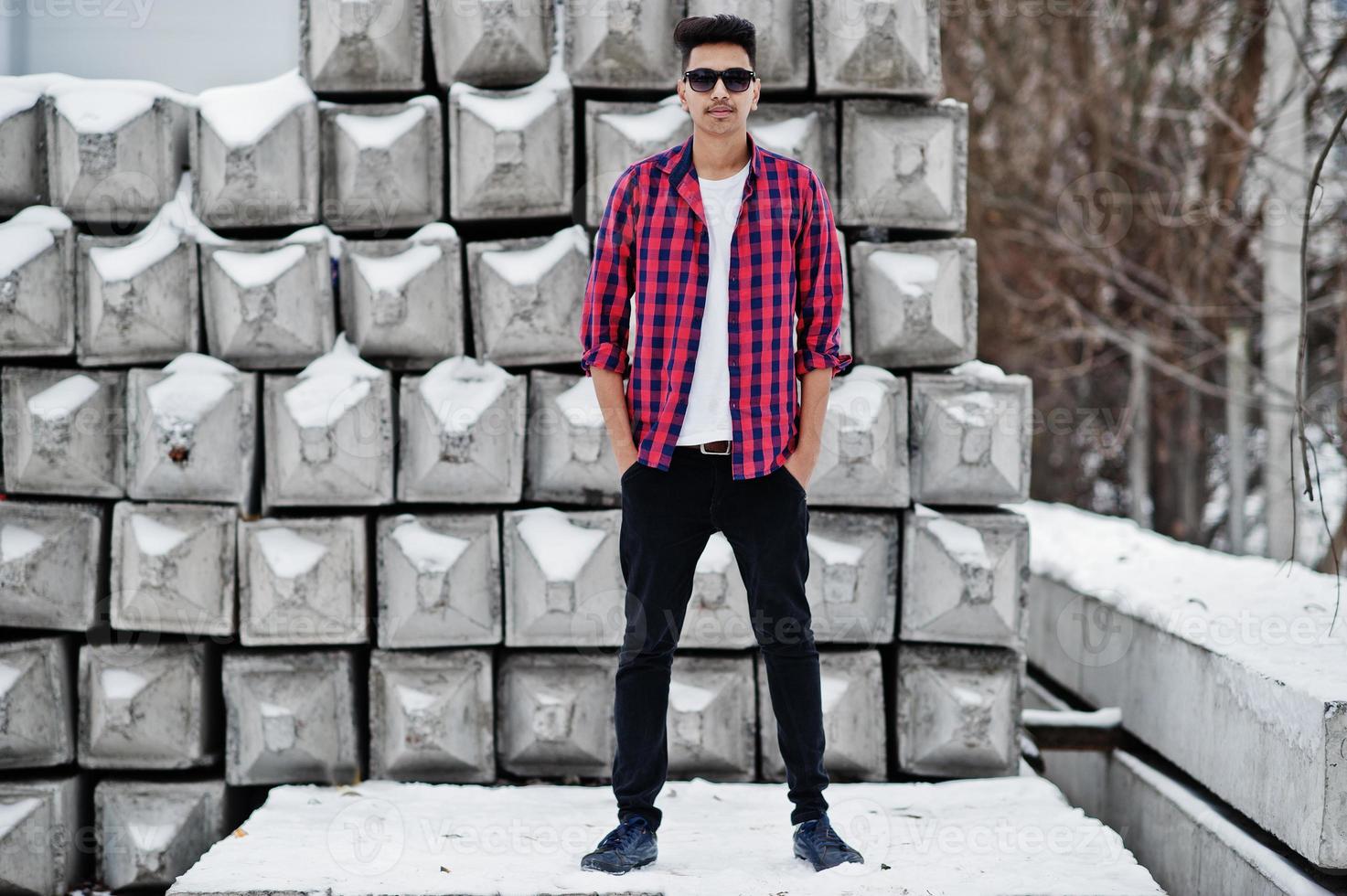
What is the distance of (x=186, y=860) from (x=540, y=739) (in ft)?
3.96

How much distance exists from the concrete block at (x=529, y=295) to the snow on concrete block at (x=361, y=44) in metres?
0.63

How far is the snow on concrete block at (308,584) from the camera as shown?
13.1ft

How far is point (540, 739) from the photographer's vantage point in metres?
4.03

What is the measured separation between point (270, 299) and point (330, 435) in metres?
0.48

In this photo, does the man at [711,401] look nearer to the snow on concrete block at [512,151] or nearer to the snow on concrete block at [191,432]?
the snow on concrete block at [512,151]

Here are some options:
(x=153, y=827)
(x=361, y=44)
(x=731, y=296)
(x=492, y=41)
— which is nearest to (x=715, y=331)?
(x=731, y=296)

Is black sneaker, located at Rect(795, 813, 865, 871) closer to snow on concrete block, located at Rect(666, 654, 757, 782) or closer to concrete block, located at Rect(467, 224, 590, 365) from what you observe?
snow on concrete block, located at Rect(666, 654, 757, 782)

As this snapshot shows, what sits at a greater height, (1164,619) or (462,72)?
(462,72)

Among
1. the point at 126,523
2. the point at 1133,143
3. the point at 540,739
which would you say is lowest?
the point at 540,739

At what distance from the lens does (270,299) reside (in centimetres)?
396

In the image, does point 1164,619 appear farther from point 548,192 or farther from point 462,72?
point 462,72

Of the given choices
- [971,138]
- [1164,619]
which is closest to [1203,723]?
[1164,619]

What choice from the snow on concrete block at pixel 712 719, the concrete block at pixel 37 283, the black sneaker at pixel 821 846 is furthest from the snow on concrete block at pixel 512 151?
the black sneaker at pixel 821 846

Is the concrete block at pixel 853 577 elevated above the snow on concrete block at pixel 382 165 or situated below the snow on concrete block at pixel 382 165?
below
